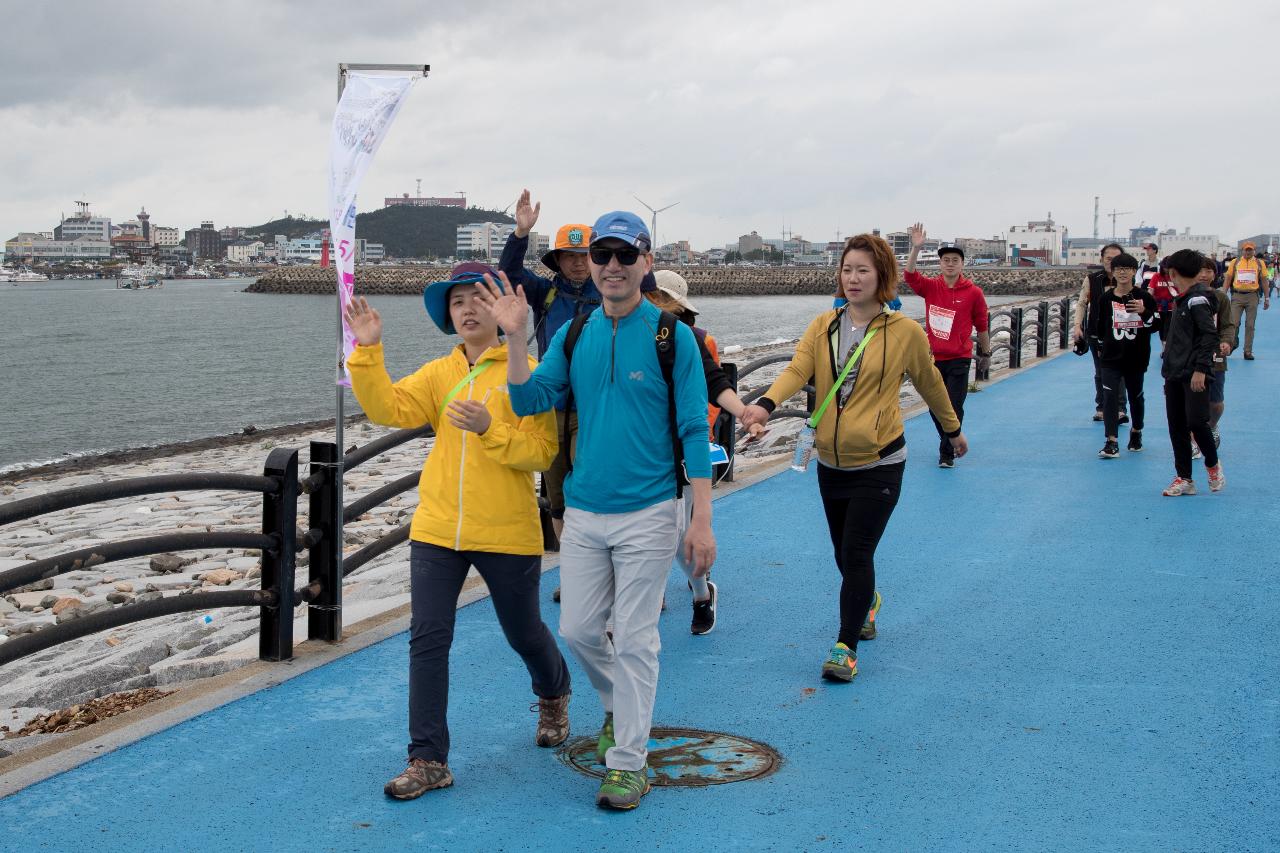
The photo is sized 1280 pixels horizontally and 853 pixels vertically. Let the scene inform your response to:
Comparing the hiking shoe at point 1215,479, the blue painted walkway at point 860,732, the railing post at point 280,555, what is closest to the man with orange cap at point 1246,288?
the hiking shoe at point 1215,479

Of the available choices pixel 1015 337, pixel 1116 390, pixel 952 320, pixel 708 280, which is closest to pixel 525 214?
pixel 952 320

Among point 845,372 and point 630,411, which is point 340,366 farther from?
point 845,372

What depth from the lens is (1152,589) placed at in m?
6.67

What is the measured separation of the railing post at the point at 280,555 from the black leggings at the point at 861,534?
2.37 meters

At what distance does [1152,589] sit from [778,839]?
3.74m

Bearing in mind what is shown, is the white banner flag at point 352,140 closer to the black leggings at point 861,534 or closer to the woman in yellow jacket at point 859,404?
the woman in yellow jacket at point 859,404

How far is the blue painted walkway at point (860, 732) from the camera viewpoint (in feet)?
12.6

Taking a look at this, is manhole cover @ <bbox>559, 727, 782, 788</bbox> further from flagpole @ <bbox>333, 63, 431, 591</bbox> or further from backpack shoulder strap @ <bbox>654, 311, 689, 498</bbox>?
flagpole @ <bbox>333, 63, 431, 591</bbox>

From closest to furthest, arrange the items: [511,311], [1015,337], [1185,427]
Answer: [511,311]
[1185,427]
[1015,337]

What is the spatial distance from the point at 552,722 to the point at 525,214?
7.51 feet

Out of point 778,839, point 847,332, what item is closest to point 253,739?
point 778,839

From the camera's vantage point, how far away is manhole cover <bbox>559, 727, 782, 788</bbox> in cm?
427

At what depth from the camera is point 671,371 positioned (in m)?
4.06

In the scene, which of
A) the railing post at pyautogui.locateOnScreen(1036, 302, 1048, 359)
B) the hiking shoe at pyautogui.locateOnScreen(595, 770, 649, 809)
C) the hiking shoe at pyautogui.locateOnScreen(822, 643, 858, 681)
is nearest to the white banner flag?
the hiking shoe at pyautogui.locateOnScreen(595, 770, 649, 809)
